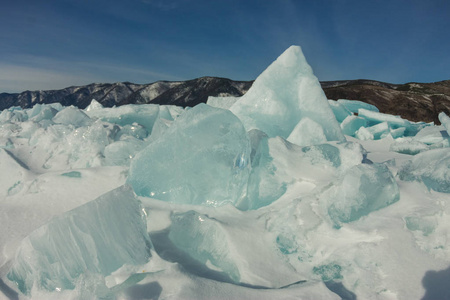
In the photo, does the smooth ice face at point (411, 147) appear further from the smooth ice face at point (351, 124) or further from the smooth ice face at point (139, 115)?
the smooth ice face at point (139, 115)

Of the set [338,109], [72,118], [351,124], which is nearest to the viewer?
[72,118]

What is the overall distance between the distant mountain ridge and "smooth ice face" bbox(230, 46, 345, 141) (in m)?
22.9

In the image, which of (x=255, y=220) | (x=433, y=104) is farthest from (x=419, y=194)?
(x=433, y=104)

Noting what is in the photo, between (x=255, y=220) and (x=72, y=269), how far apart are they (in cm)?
109

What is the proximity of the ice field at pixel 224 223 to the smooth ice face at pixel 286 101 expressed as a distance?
0.94 meters

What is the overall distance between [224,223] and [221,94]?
1988 inches

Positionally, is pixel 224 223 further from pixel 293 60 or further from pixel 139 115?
pixel 139 115

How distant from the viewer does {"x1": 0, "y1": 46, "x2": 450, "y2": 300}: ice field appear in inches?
54.2

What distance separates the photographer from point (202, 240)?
5.60 feet

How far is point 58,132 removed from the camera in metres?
4.04

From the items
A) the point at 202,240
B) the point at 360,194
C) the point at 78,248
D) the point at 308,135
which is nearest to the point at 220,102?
the point at 308,135

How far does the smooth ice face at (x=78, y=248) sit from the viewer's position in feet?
4.50

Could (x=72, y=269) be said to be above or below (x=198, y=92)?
below

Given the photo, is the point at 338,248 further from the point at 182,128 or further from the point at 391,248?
the point at 182,128
